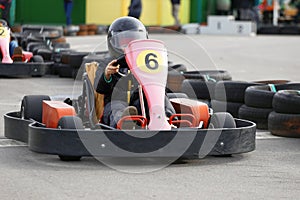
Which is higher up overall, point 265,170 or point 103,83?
point 103,83

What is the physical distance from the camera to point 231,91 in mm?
7512

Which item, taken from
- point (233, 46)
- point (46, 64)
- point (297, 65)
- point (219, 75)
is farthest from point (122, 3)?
point (219, 75)

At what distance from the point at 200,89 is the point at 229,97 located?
0.38 m

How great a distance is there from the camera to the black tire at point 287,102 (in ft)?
21.8

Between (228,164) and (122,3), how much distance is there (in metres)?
20.3

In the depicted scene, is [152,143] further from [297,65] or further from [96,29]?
[96,29]

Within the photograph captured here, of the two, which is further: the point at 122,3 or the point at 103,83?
the point at 122,3

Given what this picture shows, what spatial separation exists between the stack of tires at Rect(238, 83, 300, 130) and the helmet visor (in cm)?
152

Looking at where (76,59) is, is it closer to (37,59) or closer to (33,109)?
(37,59)

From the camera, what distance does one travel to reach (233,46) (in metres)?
20.1

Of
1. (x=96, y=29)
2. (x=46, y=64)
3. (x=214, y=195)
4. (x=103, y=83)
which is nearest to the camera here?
(x=214, y=195)

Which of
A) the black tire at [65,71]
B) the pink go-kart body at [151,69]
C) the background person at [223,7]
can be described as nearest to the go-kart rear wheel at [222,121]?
the pink go-kart body at [151,69]

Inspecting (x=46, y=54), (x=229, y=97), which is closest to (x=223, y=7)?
(x=46, y=54)

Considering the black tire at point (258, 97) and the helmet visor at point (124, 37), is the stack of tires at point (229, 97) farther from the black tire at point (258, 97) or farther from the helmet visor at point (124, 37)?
the helmet visor at point (124, 37)
